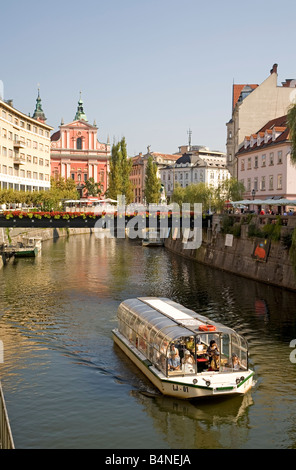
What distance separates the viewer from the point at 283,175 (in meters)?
69.4

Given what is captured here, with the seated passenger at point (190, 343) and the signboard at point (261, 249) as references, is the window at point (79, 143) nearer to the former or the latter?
the signboard at point (261, 249)

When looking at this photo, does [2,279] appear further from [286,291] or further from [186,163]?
[186,163]

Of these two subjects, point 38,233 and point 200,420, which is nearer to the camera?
point 200,420

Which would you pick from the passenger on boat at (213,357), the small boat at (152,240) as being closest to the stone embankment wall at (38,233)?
the small boat at (152,240)

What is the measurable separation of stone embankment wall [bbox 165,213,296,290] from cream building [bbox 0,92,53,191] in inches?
1498

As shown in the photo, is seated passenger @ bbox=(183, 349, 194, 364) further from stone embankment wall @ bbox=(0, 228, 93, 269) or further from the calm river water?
stone embankment wall @ bbox=(0, 228, 93, 269)

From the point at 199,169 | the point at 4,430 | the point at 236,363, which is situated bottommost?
the point at 236,363

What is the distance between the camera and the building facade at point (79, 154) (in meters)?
152

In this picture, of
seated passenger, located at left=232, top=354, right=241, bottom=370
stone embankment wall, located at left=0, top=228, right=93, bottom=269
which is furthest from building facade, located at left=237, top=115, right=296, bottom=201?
seated passenger, located at left=232, top=354, right=241, bottom=370

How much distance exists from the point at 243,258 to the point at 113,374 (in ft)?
102

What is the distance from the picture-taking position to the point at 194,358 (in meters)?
22.3

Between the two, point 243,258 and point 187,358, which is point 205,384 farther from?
point 243,258

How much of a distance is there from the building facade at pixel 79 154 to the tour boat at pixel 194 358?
424 feet

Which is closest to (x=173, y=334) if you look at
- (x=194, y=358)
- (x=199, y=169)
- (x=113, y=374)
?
(x=194, y=358)
